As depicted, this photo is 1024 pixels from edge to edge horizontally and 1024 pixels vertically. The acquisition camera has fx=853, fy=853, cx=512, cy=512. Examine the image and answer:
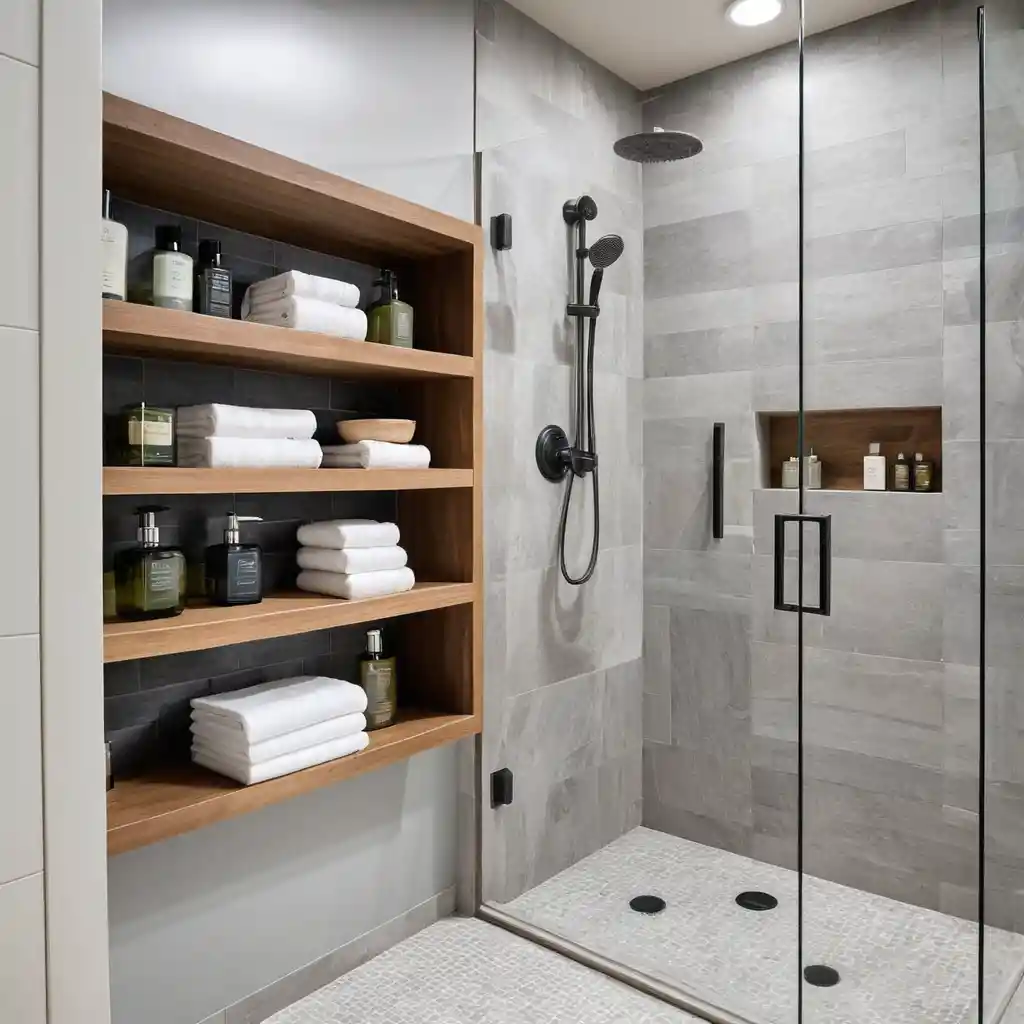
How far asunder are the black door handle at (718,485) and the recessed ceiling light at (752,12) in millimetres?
905

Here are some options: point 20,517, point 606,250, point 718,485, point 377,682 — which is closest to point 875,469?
point 718,485

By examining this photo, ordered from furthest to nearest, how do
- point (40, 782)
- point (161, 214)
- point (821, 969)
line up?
point (821, 969) < point (161, 214) < point (40, 782)

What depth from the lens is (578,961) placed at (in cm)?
194

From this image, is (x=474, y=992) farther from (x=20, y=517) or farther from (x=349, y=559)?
(x=20, y=517)

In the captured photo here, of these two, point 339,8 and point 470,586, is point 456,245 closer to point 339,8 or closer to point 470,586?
point 339,8

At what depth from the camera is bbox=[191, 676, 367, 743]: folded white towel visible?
1.51 meters

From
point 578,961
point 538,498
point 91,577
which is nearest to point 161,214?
point 91,577

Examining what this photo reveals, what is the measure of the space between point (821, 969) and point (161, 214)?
6.17ft

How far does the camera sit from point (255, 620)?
1.47 m

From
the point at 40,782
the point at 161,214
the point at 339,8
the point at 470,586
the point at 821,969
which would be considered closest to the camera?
the point at 40,782

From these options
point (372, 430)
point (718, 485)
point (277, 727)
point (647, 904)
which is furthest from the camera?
point (647, 904)

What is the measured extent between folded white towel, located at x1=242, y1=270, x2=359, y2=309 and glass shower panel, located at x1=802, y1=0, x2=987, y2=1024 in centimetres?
90

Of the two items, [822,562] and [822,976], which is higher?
[822,562]

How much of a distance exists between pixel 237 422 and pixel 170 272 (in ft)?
0.87
